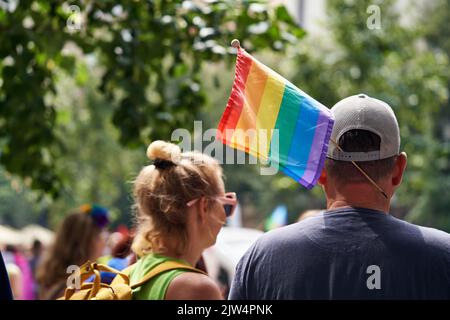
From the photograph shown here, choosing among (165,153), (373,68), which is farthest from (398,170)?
(373,68)

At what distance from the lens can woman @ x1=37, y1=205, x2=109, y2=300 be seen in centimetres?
542

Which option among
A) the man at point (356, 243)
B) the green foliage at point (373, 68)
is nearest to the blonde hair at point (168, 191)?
the man at point (356, 243)

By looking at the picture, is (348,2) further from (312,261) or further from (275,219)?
(312,261)

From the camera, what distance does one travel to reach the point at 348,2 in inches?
711

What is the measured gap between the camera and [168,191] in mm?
3400

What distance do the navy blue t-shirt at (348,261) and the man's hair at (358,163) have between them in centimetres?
11

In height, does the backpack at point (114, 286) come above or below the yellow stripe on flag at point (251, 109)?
below

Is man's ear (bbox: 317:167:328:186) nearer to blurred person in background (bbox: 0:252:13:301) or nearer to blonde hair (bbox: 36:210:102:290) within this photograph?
blurred person in background (bbox: 0:252:13:301)

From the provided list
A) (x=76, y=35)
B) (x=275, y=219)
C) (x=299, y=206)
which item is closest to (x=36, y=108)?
(x=76, y=35)

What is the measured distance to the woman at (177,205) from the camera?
11.0 ft

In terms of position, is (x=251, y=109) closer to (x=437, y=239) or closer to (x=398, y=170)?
(x=398, y=170)

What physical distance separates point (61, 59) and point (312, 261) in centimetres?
487

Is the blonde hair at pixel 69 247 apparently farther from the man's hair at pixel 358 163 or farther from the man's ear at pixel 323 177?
the man's hair at pixel 358 163

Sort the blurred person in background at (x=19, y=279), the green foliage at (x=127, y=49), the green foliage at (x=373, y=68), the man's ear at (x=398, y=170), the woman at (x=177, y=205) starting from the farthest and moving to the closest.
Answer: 1. the green foliage at (x=373, y=68)
2. the blurred person in background at (x=19, y=279)
3. the green foliage at (x=127, y=49)
4. the woman at (x=177, y=205)
5. the man's ear at (x=398, y=170)
